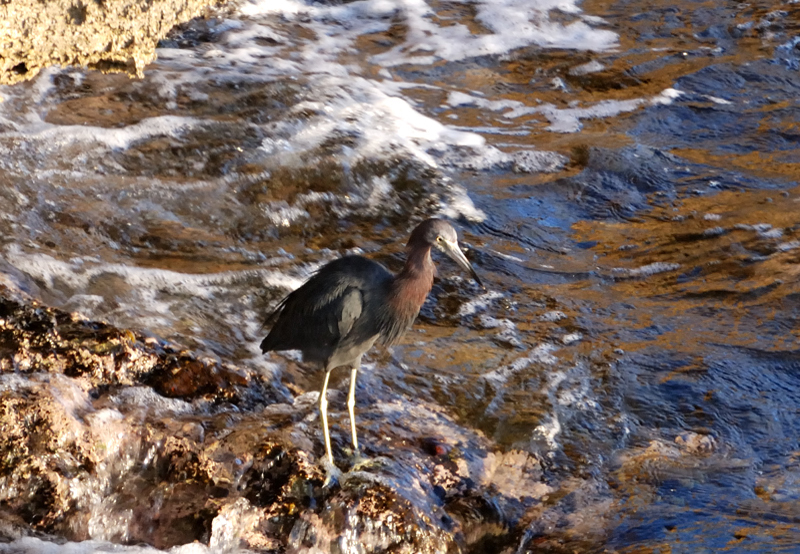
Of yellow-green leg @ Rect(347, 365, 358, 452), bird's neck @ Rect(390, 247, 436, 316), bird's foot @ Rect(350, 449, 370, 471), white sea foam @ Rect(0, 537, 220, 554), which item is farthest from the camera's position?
bird's neck @ Rect(390, 247, 436, 316)

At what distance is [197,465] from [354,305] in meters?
0.92

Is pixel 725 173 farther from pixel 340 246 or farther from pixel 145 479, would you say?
pixel 145 479

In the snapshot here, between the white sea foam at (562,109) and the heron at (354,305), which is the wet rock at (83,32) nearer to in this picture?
the heron at (354,305)

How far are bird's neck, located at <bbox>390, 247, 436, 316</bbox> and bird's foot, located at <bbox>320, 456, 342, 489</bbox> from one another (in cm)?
72

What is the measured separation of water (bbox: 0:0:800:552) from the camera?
161 inches

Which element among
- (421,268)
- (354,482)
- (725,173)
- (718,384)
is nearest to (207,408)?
(354,482)

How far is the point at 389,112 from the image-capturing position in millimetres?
7164

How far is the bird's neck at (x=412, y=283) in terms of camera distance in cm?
375

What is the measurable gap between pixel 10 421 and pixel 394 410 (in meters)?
1.66

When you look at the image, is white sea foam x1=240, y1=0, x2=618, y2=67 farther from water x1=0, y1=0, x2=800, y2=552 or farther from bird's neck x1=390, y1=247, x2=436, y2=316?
bird's neck x1=390, y1=247, x2=436, y2=316

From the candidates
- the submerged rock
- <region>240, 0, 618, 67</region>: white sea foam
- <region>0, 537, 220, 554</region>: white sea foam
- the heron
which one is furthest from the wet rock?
<region>240, 0, 618, 67</region>: white sea foam

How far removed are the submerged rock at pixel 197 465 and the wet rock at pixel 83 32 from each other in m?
1.05

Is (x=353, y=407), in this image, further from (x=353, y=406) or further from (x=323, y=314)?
(x=323, y=314)

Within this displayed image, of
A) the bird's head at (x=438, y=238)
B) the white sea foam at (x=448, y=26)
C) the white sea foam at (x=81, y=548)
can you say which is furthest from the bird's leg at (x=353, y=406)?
the white sea foam at (x=448, y=26)
